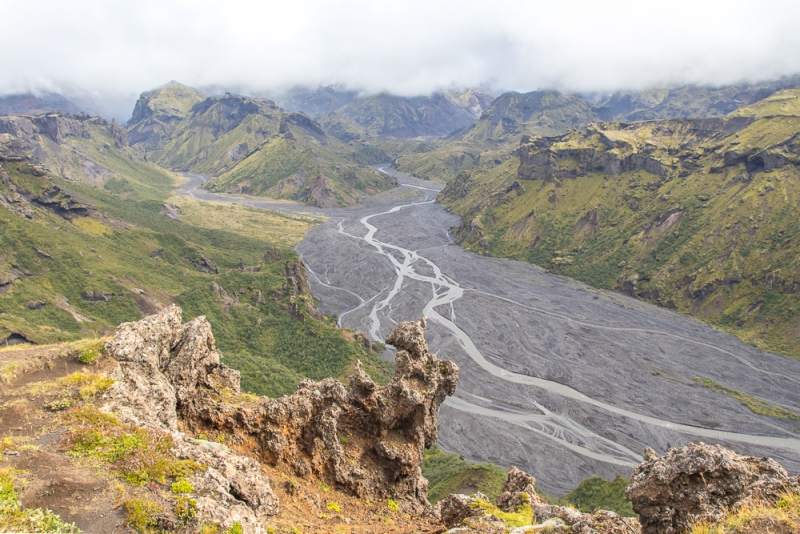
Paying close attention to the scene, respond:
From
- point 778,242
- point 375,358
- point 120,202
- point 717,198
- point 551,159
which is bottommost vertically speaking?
point 375,358

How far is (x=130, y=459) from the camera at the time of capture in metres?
13.0

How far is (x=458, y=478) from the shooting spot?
47.2 m

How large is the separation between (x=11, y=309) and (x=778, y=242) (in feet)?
549

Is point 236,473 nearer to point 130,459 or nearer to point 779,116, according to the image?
point 130,459

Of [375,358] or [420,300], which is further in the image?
[420,300]

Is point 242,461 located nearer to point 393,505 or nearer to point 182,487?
point 182,487

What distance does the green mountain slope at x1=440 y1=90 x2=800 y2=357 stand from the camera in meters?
110

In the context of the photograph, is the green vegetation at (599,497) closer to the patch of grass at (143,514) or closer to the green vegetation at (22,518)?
the patch of grass at (143,514)

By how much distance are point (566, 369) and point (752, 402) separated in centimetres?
3062

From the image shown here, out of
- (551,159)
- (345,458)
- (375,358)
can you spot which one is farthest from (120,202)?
(345,458)

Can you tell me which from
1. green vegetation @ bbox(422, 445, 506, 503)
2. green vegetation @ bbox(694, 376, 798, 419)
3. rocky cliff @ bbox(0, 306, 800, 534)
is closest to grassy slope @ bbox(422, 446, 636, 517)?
green vegetation @ bbox(422, 445, 506, 503)

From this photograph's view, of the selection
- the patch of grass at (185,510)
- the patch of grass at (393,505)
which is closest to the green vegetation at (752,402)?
the patch of grass at (393,505)

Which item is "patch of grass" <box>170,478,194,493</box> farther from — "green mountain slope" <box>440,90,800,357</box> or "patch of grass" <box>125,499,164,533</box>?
"green mountain slope" <box>440,90,800,357</box>

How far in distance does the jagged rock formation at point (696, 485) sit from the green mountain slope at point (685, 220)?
4188 inches
